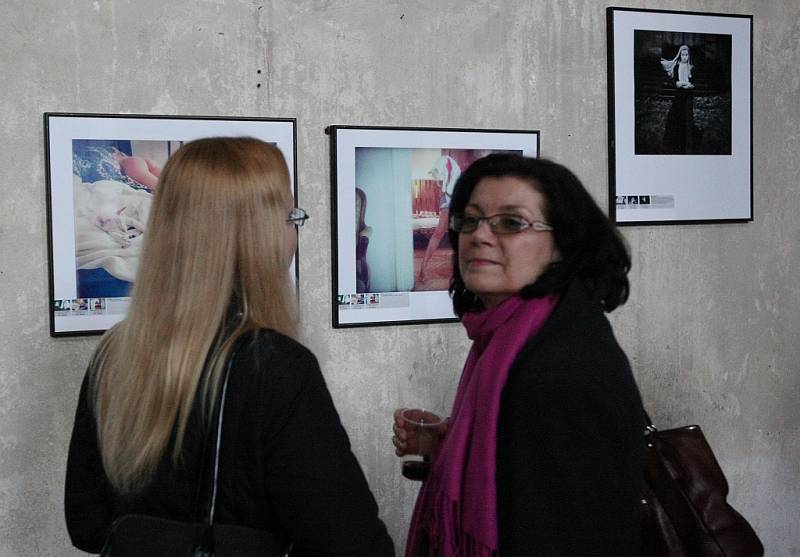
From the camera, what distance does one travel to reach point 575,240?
183 centimetres

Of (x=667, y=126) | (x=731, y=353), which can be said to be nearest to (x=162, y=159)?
(x=667, y=126)

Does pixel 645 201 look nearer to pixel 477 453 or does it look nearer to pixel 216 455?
pixel 477 453

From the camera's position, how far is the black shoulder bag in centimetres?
140

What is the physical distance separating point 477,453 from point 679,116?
2104mm

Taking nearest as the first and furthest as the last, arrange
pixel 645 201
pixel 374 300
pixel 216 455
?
pixel 216 455
pixel 374 300
pixel 645 201

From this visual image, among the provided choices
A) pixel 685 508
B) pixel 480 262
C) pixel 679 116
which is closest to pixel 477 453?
pixel 480 262

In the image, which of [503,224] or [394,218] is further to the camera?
[394,218]

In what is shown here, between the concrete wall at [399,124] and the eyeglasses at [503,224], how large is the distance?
107cm

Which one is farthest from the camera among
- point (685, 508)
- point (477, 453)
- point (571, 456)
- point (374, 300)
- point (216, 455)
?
point (374, 300)

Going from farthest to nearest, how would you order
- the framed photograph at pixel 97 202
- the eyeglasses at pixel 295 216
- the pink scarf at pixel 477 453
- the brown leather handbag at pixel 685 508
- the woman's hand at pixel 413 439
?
1. the framed photograph at pixel 97 202
2. the brown leather handbag at pixel 685 508
3. the woman's hand at pixel 413 439
4. the pink scarf at pixel 477 453
5. the eyeglasses at pixel 295 216

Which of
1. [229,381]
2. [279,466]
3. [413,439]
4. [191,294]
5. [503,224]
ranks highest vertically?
[503,224]

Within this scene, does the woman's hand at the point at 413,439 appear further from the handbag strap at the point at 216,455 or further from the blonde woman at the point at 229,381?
the handbag strap at the point at 216,455

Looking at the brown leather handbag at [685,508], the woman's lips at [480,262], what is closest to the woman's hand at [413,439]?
the woman's lips at [480,262]

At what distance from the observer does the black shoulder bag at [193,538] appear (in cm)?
140
